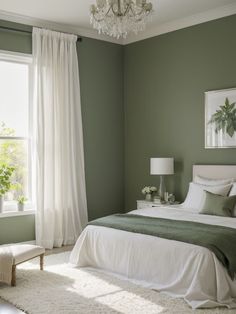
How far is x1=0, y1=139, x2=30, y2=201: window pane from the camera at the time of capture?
5.98 meters

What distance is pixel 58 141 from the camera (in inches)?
246

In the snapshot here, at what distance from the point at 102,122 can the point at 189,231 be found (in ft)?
10.5

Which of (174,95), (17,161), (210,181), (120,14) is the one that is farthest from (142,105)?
(120,14)

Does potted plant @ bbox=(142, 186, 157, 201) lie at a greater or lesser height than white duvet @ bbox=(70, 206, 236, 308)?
greater

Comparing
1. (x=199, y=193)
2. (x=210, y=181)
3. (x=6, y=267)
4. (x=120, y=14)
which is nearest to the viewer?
(x=120, y=14)

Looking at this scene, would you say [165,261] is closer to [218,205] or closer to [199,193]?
[218,205]

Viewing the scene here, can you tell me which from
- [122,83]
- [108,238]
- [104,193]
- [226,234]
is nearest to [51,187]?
[104,193]

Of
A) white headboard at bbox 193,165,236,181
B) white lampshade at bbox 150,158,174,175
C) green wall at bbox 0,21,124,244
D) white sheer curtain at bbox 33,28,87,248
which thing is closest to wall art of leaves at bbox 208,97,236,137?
white headboard at bbox 193,165,236,181

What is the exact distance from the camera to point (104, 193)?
7000 mm

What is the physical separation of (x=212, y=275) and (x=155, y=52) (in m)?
3.94

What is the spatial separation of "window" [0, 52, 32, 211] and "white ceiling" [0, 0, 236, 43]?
1.86 feet

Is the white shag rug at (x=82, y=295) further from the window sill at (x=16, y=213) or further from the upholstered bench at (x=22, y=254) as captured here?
the window sill at (x=16, y=213)

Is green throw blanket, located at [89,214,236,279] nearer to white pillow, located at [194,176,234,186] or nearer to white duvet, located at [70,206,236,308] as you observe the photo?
white duvet, located at [70,206,236,308]

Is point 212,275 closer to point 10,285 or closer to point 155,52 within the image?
point 10,285
